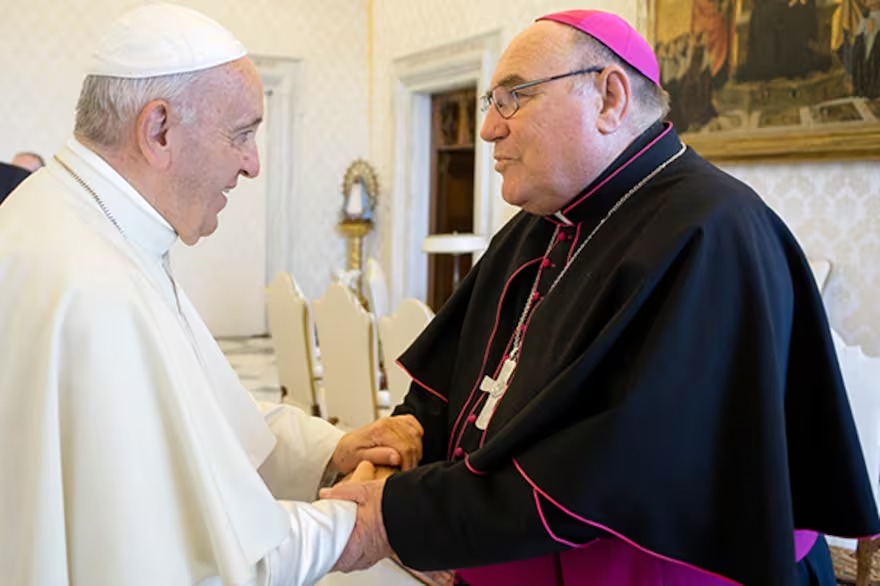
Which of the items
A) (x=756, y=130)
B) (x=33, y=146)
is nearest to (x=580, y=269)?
(x=756, y=130)

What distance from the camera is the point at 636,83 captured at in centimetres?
165

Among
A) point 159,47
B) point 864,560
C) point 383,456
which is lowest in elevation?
point 864,560

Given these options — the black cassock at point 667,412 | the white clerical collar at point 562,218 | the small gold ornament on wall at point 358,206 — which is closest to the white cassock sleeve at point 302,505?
the black cassock at point 667,412

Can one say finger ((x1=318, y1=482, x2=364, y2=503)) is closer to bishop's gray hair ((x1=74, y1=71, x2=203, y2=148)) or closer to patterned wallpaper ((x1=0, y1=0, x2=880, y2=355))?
bishop's gray hair ((x1=74, y1=71, x2=203, y2=148))

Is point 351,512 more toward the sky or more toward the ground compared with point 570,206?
more toward the ground

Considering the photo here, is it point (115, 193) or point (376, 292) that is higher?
point (115, 193)

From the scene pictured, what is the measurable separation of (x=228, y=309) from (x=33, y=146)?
224cm

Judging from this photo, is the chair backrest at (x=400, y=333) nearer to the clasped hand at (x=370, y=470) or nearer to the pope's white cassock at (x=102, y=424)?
the clasped hand at (x=370, y=470)

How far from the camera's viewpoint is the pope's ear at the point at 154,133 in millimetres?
1434

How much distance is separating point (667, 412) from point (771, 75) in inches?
142

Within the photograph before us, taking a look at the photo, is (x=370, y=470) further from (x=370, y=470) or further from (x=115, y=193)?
(x=115, y=193)

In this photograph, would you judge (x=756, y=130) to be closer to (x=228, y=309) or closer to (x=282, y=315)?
(x=282, y=315)

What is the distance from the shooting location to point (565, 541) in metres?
1.41

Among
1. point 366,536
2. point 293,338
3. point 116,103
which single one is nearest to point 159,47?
point 116,103
